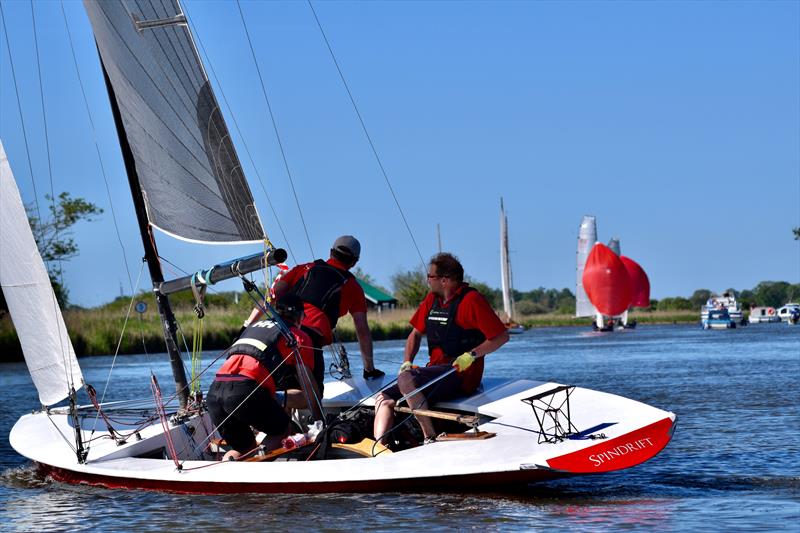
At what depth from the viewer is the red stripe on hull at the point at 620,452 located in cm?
789

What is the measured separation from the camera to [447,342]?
9.33 metres

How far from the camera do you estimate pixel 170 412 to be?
36.6ft

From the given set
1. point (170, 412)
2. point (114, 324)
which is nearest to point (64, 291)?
point (114, 324)

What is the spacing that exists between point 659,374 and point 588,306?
47.3 metres

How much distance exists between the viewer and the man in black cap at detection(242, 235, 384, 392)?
933 cm

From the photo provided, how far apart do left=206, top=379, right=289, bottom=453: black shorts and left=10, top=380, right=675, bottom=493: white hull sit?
0.29 m

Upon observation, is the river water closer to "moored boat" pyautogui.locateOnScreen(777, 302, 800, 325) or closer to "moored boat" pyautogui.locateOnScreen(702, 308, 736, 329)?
"moored boat" pyautogui.locateOnScreen(702, 308, 736, 329)

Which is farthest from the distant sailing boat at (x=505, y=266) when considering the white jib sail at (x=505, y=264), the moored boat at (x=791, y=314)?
the moored boat at (x=791, y=314)

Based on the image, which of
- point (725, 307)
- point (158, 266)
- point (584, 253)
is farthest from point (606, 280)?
point (158, 266)

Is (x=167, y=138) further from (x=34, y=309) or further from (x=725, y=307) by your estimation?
(x=725, y=307)

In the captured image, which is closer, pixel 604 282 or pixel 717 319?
pixel 604 282

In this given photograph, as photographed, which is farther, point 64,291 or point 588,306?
point 588,306

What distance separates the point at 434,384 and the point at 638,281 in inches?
2493

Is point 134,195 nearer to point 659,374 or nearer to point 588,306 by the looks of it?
point 659,374
